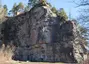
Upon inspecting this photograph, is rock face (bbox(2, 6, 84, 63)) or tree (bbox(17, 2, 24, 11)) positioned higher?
tree (bbox(17, 2, 24, 11))

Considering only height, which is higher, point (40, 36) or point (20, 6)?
point (20, 6)

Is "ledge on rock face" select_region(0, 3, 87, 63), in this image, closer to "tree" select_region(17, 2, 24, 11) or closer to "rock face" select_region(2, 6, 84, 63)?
"rock face" select_region(2, 6, 84, 63)

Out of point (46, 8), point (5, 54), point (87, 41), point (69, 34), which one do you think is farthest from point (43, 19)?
point (87, 41)

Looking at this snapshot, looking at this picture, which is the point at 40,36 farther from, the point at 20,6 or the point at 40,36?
the point at 20,6

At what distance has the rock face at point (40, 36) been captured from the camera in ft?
129

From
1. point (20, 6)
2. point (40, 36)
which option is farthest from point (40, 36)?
point (20, 6)

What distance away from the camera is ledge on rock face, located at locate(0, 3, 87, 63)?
129ft

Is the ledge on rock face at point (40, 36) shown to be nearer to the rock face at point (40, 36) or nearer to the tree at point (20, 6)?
the rock face at point (40, 36)

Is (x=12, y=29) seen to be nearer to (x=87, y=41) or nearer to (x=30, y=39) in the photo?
(x=30, y=39)

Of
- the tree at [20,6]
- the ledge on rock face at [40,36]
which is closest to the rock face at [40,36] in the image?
the ledge on rock face at [40,36]

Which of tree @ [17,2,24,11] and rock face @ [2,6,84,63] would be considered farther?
tree @ [17,2,24,11]

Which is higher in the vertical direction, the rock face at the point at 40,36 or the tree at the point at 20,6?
the tree at the point at 20,6

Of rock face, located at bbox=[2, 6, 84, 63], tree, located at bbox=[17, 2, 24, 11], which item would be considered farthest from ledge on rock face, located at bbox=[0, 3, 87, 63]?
tree, located at bbox=[17, 2, 24, 11]

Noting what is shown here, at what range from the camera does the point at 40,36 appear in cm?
4075
